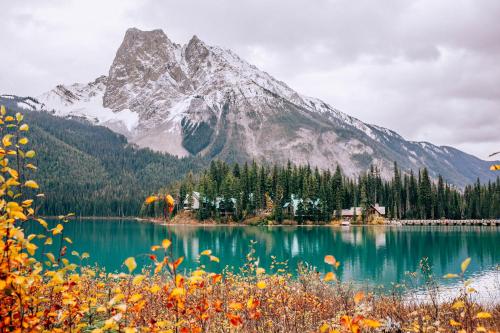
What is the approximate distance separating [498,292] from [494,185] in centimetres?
12361

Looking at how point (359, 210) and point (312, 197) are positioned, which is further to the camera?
point (359, 210)

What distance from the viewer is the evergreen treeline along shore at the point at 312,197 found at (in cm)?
11400

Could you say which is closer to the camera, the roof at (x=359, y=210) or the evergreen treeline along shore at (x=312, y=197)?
the evergreen treeline along shore at (x=312, y=197)

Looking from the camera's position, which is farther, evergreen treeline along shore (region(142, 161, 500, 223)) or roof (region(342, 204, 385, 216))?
roof (region(342, 204, 385, 216))

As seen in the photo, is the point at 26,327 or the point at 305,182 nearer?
the point at 26,327

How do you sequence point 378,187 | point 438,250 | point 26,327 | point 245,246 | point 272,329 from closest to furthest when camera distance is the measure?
point 26,327, point 272,329, point 438,250, point 245,246, point 378,187

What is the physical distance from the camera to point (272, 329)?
31.5 ft

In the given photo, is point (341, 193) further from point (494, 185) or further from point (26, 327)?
point (26, 327)

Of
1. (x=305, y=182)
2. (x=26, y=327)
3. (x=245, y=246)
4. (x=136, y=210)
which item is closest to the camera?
(x=26, y=327)

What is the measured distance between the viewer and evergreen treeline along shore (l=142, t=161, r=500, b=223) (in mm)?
114000

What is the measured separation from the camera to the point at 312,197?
370 ft

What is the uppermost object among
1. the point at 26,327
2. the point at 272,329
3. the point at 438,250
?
the point at 26,327

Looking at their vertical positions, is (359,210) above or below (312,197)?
below

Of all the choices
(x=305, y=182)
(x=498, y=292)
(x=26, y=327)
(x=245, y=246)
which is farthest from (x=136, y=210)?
(x=26, y=327)
